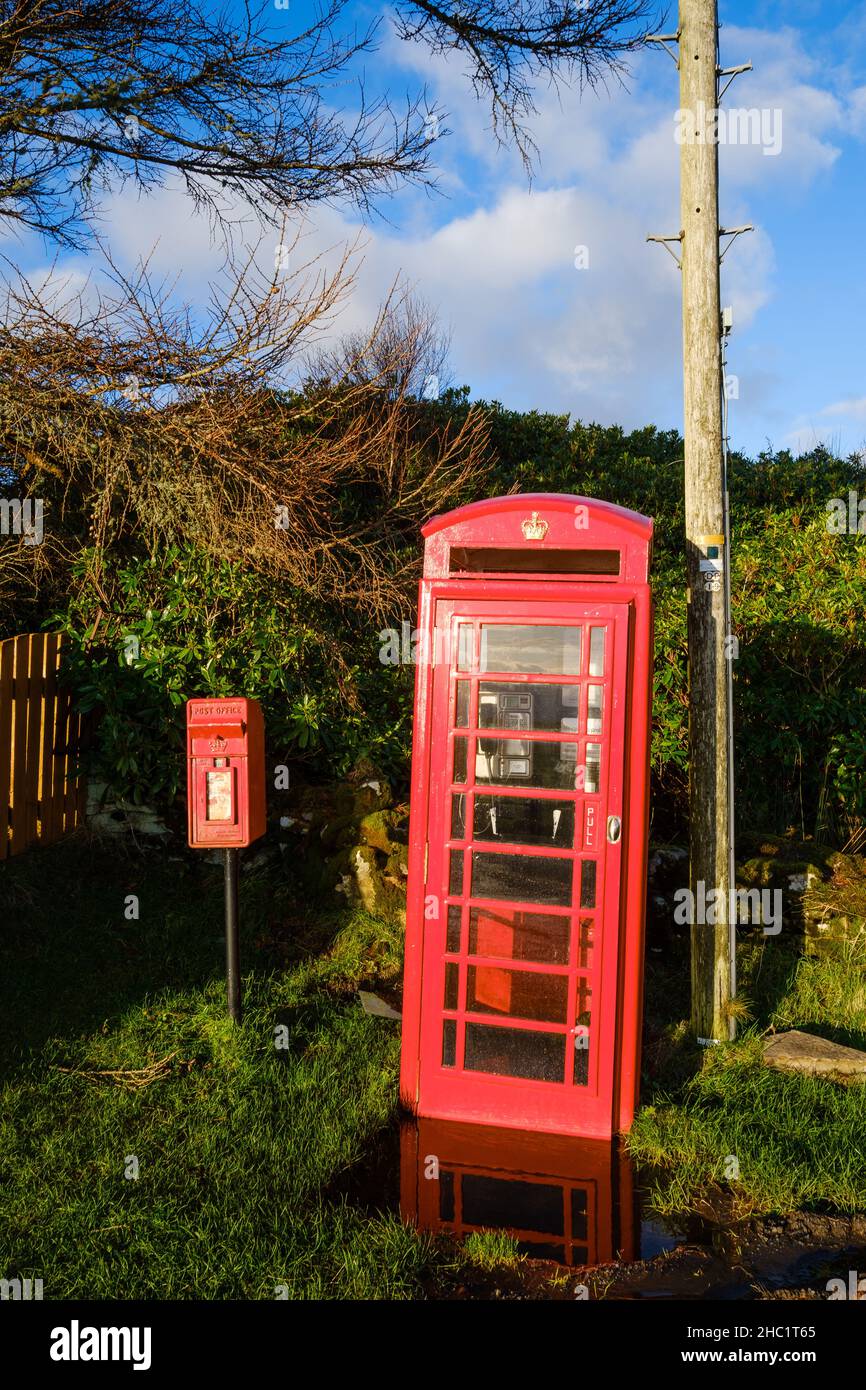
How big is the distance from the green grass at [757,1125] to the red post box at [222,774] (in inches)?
94.1

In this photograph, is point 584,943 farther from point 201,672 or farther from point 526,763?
point 201,672

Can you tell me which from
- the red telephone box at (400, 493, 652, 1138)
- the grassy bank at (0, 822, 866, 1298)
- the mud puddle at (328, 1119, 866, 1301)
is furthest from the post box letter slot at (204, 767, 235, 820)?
the mud puddle at (328, 1119, 866, 1301)

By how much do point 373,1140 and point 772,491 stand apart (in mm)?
12049

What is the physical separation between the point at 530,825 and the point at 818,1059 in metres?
1.91

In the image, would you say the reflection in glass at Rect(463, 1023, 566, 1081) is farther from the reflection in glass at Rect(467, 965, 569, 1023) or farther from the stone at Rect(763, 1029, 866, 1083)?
the stone at Rect(763, 1029, 866, 1083)

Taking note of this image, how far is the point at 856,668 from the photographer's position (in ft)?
24.8

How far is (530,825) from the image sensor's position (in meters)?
4.38

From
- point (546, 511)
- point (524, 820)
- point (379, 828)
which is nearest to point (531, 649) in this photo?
point (546, 511)

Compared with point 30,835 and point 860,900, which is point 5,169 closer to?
point 30,835

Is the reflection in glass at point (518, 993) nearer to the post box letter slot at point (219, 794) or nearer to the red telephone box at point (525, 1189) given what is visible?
the red telephone box at point (525, 1189)

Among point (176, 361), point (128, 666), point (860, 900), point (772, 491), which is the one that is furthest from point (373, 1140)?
point (772, 491)

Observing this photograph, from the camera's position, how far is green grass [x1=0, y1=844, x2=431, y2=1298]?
3.34 metres

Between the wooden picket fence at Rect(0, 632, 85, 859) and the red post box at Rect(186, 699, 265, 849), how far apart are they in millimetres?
2368
